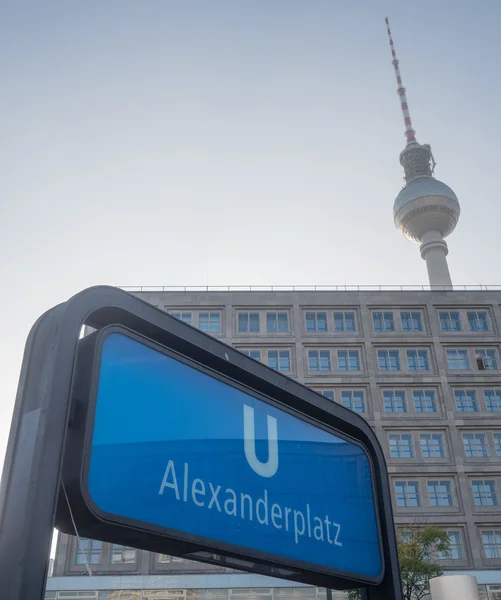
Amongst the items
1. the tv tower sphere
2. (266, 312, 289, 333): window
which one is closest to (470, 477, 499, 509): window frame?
(266, 312, 289, 333): window

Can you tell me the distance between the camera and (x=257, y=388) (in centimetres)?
342

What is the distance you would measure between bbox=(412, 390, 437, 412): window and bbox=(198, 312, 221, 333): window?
17.2m

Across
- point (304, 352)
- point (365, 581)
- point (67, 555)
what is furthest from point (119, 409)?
point (304, 352)

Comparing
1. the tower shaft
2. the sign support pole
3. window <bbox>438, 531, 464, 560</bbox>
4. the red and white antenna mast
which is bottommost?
the sign support pole

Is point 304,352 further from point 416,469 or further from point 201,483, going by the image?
point 201,483

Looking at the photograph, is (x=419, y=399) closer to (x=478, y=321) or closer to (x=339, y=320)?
(x=339, y=320)

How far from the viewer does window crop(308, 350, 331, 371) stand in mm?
53656

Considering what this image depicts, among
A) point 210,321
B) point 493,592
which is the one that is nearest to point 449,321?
point 210,321

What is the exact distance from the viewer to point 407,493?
48281 mm

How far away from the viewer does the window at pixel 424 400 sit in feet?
170

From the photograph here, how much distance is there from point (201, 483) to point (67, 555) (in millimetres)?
48394

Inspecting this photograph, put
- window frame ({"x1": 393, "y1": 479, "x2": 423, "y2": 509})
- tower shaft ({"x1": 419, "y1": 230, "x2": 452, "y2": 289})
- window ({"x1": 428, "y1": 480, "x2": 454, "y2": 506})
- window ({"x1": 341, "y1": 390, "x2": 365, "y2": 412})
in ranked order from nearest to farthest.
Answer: window frame ({"x1": 393, "y1": 479, "x2": 423, "y2": 509}) < window ({"x1": 428, "y1": 480, "x2": 454, "y2": 506}) < window ({"x1": 341, "y1": 390, "x2": 365, "y2": 412}) < tower shaft ({"x1": 419, "y1": 230, "x2": 452, "y2": 289})

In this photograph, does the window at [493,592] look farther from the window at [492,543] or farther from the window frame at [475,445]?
the window frame at [475,445]

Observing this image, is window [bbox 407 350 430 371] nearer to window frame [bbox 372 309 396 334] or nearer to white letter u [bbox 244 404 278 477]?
window frame [bbox 372 309 396 334]
